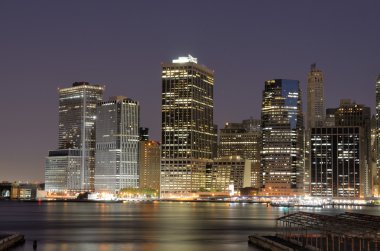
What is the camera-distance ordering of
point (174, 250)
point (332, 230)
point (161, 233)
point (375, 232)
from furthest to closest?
point (161, 233)
point (174, 250)
point (332, 230)
point (375, 232)

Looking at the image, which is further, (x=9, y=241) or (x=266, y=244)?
(x=9, y=241)

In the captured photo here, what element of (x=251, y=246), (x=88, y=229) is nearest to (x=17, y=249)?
(x=251, y=246)

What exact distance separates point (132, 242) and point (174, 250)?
42.1 feet

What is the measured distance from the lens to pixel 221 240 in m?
99.9

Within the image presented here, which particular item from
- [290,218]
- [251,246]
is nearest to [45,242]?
[251,246]

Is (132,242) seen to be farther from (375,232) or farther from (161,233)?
(375,232)

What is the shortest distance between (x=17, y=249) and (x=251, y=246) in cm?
2916

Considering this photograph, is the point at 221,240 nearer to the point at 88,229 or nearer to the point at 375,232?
the point at 88,229

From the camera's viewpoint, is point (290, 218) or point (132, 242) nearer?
point (290, 218)

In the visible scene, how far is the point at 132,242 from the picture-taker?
95500 millimetres

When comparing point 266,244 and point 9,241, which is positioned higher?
point 9,241

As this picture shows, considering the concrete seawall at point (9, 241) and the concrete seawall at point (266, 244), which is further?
the concrete seawall at point (9, 241)

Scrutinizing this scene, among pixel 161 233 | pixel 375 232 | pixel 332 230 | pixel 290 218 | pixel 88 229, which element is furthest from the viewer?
pixel 88 229

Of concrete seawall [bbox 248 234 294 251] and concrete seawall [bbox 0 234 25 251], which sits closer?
concrete seawall [bbox 248 234 294 251]
